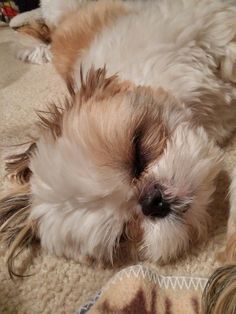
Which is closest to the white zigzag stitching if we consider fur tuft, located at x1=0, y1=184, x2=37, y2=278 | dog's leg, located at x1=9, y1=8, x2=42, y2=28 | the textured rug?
the textured rug

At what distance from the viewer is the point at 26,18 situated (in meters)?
2.40

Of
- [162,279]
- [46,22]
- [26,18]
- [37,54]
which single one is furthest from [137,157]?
[26,18]

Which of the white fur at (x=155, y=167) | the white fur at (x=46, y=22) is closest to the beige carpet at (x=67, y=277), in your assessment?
the white fur at (x=155, y=167)

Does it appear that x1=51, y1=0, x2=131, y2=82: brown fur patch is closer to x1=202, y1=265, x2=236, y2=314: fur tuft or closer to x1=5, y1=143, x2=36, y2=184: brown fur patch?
x1=5, y1=143, x2=36, y2=184: brown fur patch

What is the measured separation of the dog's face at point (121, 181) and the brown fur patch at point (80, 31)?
42 centimetres

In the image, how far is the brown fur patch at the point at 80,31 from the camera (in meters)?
1.52

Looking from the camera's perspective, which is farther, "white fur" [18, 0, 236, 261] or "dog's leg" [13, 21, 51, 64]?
"dog's leg" [13, 21, 51, 64]

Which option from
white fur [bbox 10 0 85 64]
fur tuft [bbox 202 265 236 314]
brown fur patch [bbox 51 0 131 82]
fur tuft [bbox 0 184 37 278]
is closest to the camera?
fur tuft [bbox 202 265 236 314]

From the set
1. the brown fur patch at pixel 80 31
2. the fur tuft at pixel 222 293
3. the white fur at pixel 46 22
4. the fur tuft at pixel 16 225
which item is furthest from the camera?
the white fur at pixel 46 22

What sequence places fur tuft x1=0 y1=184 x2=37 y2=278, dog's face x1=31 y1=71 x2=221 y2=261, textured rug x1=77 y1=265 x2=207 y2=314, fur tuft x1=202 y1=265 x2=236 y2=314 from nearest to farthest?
1. fur tuft x1=202 y1=265 x2=236 y2=314
2. textured rug x1=77 y1=265 x2=207 y2=314
3. dog's face x1=31 y1=71 x2=221 y2=261
4. fur tuft x1=0 y1=184 x2=37 y2=278

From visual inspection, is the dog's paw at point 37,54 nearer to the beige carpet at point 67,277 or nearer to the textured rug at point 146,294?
the beige carpet at point 67,277

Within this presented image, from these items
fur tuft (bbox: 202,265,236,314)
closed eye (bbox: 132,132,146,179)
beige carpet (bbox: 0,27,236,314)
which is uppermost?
fur tuft (bbox: 202,265,236,314)

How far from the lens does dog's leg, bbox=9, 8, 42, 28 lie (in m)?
2.36

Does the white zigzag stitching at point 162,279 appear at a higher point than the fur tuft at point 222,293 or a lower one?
lower
